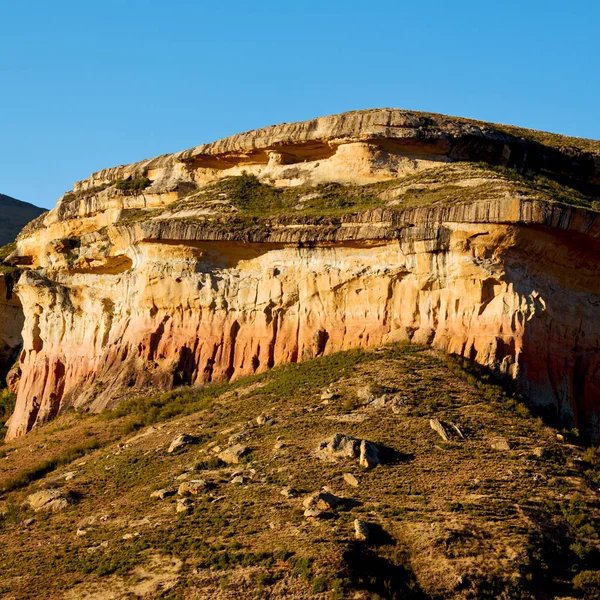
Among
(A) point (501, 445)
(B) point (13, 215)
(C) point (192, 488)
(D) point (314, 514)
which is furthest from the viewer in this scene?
(B) point (13, 215)

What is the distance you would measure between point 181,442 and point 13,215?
75.6 metres

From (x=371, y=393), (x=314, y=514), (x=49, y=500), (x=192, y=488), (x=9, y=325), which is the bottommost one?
(x=49, y=500)

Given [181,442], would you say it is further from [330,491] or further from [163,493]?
[330,491]

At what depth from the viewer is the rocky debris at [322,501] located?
33.6 metres

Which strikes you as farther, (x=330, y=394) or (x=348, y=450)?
(x=330, y=394)

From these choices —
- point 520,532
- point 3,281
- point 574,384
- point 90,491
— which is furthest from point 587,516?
point 3,281

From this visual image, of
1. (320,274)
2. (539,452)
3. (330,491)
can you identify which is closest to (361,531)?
(330,491)

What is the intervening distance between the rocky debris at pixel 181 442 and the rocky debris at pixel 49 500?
3899 millimetres

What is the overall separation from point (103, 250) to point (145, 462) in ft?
50.9

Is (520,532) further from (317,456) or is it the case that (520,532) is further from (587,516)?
(317,456)

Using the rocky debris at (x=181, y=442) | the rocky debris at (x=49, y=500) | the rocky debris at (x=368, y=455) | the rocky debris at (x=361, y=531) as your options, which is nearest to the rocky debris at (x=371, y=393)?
the rocky debris at (x=368, y=455)

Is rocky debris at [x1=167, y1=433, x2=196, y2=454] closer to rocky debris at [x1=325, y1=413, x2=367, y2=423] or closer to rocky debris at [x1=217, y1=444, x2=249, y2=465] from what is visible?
rocky debris at [x1=217, y1=444, x2=249, y2=465]

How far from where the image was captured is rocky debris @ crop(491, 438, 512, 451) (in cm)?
3716

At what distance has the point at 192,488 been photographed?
36.3 meters
